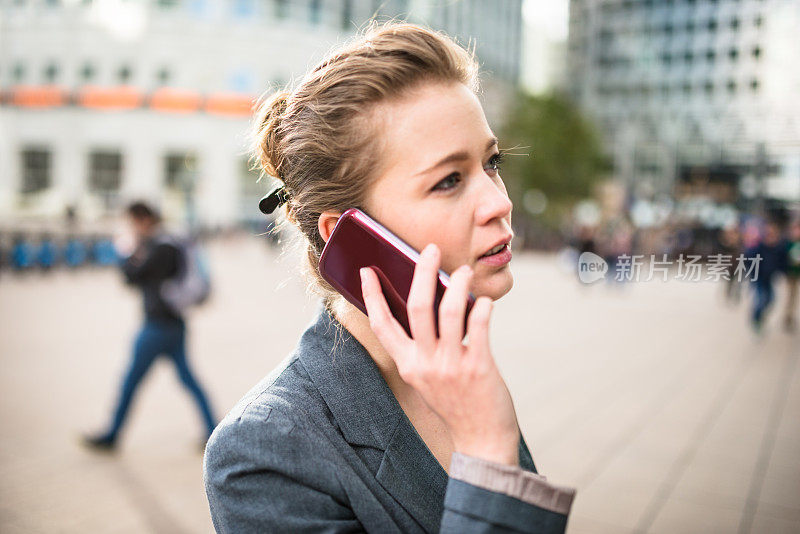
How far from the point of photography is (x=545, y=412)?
6.06 m

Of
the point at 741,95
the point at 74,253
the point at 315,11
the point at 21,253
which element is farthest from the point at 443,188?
the point at 315,11

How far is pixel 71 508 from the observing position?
3.99m

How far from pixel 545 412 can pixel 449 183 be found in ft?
17.1

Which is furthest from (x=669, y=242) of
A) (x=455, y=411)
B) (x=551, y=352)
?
(x=551, y=352)

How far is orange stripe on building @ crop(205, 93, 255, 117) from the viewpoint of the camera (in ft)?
127

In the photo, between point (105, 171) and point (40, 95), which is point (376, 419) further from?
point (40, 95)

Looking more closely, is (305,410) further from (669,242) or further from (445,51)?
(669,242)

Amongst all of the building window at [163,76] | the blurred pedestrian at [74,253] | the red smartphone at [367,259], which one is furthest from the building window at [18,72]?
the red smartphone at [367,259]

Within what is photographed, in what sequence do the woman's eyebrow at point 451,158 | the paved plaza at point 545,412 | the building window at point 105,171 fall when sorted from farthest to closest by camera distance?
the building window at point 105,171
the paved plaza at point 545,412
the woman's eyebrow at point 451,158

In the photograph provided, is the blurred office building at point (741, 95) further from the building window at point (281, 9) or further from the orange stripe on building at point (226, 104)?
the building window at point (281, 9)

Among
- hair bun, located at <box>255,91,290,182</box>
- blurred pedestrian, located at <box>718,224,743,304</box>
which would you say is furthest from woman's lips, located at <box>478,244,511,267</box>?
blurred pedestrian, located at <box>718,224,743,304</box>

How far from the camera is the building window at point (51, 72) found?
3738 centimetres

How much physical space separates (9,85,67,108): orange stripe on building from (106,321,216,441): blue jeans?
39.0m

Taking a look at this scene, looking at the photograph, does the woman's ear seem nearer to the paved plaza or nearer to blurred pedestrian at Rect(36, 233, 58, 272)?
the paved plaza
